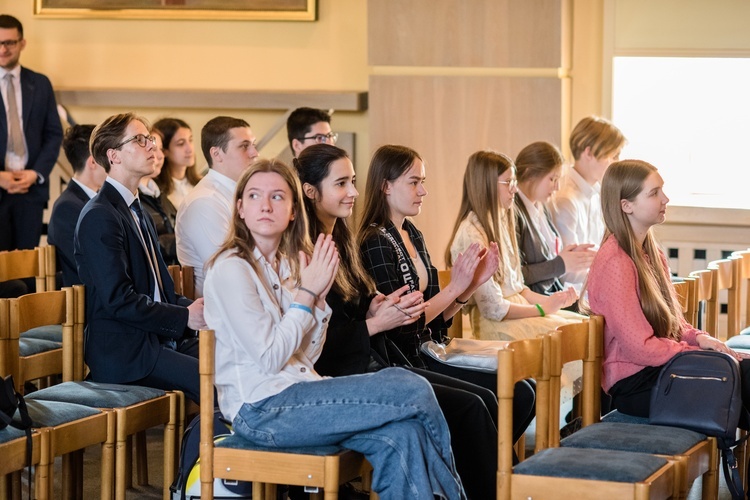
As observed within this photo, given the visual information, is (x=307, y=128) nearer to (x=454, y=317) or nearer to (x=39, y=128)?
(x=454, y=317)

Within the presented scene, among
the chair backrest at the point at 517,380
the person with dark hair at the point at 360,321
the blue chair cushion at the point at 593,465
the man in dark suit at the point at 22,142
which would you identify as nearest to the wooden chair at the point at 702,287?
the person with dark hair at the point at 360,321

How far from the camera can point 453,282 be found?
396cm

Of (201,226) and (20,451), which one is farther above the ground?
(201,226)

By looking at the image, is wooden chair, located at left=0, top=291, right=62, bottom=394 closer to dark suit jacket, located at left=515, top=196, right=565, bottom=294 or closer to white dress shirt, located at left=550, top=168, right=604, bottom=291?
dark suit jacket, located at left=515, top=196, right=565, bottom=294

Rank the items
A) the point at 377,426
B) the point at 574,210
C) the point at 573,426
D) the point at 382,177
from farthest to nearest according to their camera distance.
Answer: the point at 574,210, the point at 573,426, the point at 382,177, the point at 377,426

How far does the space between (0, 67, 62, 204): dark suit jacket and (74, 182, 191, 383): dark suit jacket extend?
9.38 ft

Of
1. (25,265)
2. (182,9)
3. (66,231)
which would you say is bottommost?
(25,265)

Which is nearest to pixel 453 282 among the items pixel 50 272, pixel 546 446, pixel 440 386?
pixel 440 386

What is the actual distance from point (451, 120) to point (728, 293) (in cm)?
237

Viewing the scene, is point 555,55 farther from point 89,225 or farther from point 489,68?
point 89,225

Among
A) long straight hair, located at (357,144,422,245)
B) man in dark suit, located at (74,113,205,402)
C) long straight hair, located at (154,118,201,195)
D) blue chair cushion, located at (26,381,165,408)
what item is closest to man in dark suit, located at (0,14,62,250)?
long straight hair, located at (154,118,201,195)

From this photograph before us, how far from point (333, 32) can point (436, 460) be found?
15.4ft

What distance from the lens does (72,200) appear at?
4555 millimetres

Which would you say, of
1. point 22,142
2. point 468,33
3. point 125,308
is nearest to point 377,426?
point 125,308
